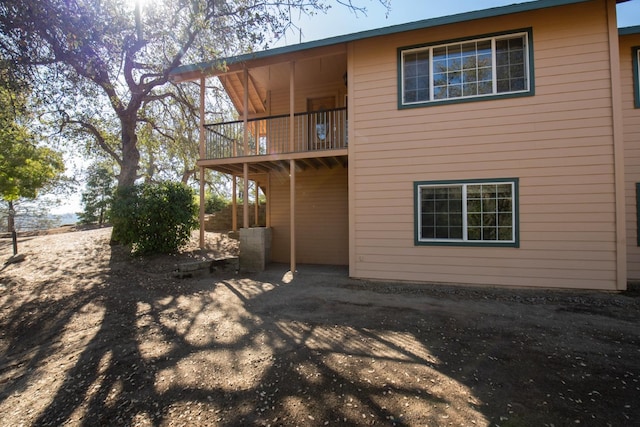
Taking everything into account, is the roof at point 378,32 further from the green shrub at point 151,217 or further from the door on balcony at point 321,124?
the green shrub at point 151,217

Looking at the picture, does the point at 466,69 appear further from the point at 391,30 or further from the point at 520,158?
the point at 520,158

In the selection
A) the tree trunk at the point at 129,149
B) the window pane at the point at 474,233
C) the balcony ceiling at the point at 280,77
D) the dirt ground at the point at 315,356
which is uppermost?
the balcony ceiling at the point at 280,77

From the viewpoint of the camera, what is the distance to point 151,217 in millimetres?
8047

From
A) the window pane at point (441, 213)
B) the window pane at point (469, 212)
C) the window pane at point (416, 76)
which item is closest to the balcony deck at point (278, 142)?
the window pane at point (416, 76)

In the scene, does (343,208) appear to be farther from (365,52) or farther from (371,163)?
(365,52)

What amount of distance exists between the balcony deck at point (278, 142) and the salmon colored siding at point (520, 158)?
4.88 feet

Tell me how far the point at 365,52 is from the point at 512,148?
3.87 m

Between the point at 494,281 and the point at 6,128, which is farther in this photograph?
the point at 6,128

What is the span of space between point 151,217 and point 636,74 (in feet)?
39.2

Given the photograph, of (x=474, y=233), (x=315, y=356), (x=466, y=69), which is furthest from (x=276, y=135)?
(x=315, y=356)

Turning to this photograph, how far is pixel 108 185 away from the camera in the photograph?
77.0ft

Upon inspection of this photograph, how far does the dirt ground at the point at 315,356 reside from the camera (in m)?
2.47

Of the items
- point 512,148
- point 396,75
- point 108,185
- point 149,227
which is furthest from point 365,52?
point 108,185

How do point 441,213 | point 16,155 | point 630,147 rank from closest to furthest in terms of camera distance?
point 441,213 → point 630,147 → point 16,155
